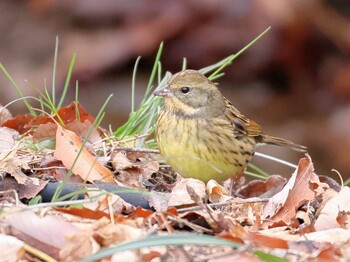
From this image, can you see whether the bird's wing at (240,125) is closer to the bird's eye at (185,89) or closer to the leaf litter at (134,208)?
the bird's eye at (185,89)

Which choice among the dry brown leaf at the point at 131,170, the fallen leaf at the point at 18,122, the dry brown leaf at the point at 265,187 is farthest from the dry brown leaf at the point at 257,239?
the fallen leaf at the point at 18,122

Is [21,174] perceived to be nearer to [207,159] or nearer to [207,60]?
[207,159]

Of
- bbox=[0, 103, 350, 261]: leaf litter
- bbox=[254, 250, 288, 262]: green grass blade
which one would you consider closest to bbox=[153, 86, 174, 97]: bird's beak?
bbox=[0, 103, 350, 261]: leaf litter

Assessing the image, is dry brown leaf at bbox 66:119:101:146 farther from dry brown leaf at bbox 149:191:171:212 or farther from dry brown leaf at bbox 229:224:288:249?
dry brown leaf at bbox 229:224:288:249

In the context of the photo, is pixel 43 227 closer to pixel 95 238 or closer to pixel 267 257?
pixel 95 238

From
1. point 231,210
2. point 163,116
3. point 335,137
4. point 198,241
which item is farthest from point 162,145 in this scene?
point 335,137

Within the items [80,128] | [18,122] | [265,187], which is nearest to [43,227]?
[80,128]
